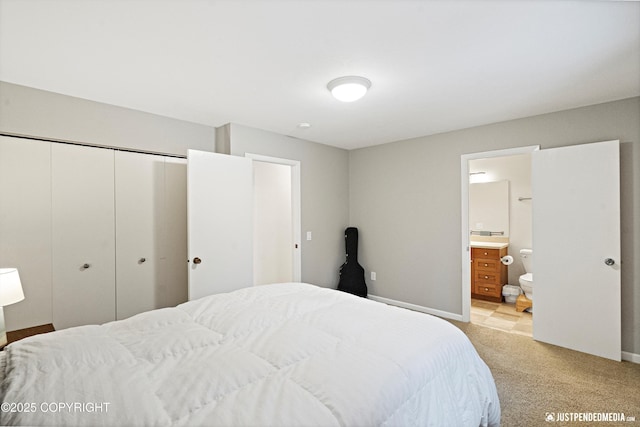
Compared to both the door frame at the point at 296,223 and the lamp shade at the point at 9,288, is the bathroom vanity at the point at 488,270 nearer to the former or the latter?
the door frame at the point at 296,223

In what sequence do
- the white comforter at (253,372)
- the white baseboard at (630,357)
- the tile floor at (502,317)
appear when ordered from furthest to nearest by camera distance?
the tile floor at (502,317) < the white baseboard at (630,357) < the white comforter at (253,372)

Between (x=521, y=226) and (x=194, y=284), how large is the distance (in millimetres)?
4782

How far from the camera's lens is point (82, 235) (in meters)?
2.71

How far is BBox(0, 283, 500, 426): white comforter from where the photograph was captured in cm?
98

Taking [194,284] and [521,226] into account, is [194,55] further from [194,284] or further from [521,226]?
[521,226]

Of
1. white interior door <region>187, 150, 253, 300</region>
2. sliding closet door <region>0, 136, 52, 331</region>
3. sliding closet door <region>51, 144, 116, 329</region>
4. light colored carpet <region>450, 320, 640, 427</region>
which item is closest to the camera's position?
light colored carpet <region>450, 320, 640, 427</region>

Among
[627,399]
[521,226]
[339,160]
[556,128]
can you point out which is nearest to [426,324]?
[627,399]

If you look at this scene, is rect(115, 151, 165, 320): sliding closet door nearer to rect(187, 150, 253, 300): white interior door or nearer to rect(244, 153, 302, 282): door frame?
rect(187, 150, 253, 300): white interior door

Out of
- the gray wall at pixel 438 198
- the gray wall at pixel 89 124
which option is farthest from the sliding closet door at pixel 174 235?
the gray wall at pixel 438 198

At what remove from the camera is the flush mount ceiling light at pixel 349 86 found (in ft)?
7.78

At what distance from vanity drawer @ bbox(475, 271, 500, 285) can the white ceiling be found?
2561mm

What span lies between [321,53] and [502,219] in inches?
171

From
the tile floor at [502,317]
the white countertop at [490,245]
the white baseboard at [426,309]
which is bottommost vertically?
the tile floor at [502,317]

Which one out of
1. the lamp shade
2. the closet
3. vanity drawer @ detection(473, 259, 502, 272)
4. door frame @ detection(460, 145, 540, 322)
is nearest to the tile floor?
door frame @ detection(460, 145, 540, 322)
